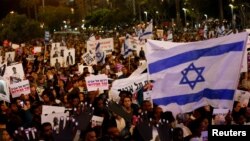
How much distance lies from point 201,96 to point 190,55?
0.57 m

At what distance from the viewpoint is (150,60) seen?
796 centimetres

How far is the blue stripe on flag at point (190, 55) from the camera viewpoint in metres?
7.22

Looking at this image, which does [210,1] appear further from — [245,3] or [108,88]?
[108,88]

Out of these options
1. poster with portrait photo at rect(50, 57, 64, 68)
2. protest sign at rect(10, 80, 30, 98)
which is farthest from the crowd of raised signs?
poster with portrait photo at rect(50, 57, 64, 68)

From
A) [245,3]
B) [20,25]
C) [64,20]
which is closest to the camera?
[245,3]

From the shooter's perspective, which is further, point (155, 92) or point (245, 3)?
point (245, 3)

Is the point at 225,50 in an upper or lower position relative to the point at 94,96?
upper

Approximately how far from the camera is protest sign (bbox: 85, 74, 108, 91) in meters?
Result: 12.2

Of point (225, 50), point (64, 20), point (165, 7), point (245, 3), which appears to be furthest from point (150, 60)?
point (64, 20)

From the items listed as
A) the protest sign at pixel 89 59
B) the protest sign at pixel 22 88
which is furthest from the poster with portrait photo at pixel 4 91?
the protest sign at pixel 89 59

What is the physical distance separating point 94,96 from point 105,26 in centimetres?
6216

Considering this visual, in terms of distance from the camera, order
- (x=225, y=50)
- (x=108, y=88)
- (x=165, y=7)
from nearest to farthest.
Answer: (x=225, y=50) < (x=108, y=88) < (x=165, y=7)

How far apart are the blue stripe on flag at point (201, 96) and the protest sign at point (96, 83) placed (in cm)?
479

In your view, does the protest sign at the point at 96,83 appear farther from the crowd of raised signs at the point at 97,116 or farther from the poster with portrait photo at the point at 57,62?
the poster with portrait photo at the point at 57,62
